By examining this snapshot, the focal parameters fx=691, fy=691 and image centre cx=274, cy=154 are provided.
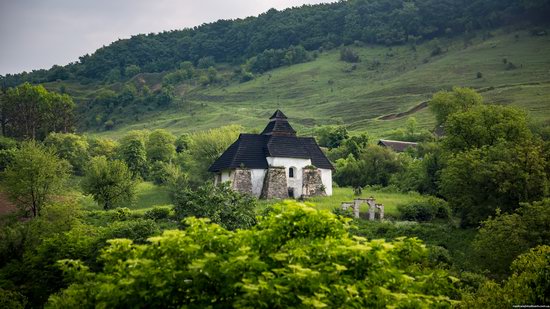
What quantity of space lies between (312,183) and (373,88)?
91.8 meters

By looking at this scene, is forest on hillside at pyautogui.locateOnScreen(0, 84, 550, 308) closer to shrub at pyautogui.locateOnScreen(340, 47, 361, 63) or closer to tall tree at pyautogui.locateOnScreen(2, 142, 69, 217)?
tall tree at pyautogui.locateOnScreen(2, 142, 69, 217)

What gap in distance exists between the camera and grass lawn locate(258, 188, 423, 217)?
170 ft

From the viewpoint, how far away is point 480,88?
125062mm

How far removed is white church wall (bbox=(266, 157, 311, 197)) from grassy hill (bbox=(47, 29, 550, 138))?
4341cm

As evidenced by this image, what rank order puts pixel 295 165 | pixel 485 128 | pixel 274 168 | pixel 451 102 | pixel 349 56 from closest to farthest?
pixel 485 128, pixel 274 168, pixel 295 165, pixel 451 102, pixel 349 56

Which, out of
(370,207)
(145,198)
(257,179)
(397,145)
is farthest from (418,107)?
(370,207)

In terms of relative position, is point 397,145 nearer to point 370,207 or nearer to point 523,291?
point 370,207

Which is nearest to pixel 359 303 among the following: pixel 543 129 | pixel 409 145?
pixel 543 129

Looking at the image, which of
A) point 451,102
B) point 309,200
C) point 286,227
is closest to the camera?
point 286,227

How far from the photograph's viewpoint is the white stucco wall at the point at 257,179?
59.8m

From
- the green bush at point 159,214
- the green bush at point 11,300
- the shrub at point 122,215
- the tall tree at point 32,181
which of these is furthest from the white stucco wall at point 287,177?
the green bush at point 11,300

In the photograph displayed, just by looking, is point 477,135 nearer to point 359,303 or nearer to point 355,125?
point 359,303

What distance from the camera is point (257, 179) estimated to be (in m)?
60.0

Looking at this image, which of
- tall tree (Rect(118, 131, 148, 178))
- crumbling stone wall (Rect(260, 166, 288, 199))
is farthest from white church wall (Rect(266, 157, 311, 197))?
tall tree (Rect(118, 131, 148, 178))
